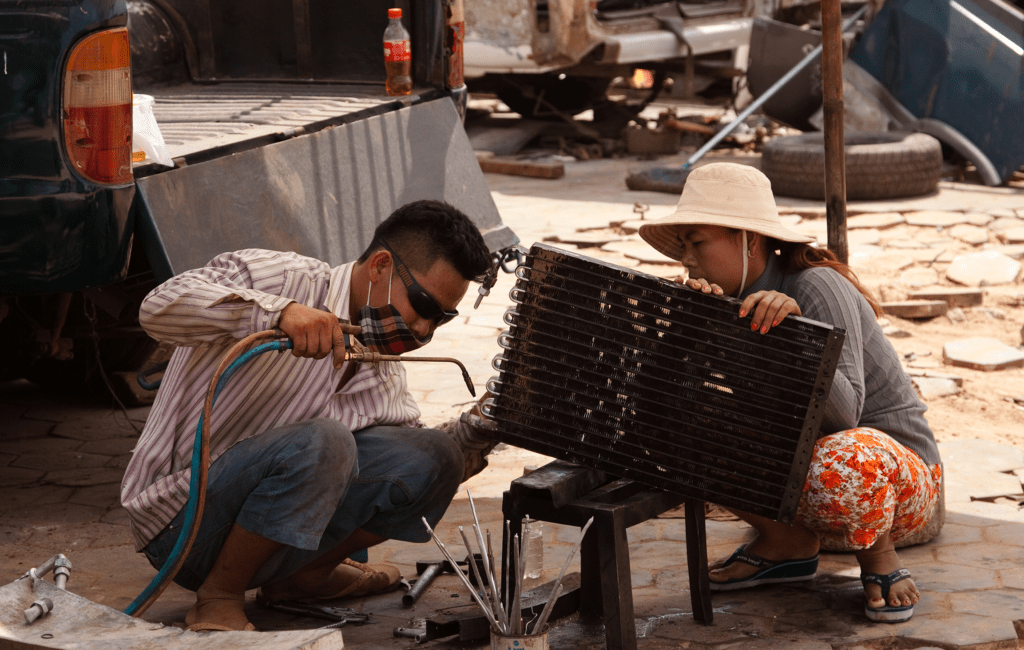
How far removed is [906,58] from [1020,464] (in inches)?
270

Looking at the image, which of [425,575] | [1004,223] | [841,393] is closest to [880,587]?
[841,393]

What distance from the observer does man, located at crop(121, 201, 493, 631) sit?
102 inches

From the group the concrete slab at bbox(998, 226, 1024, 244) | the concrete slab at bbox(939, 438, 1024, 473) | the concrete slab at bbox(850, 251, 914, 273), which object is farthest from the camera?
the concrete slab at bbox(998, 226, 1024, 244)

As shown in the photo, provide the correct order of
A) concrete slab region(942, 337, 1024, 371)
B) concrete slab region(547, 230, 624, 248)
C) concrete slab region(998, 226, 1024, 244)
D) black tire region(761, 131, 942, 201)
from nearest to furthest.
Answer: concrete slab region(942, 337, 1024, 371) → concrete slab region(998, 226, 1024, 244) → concrete slab region(547, 230, 624, 248) → black tire region(761, 131, 942, 201)

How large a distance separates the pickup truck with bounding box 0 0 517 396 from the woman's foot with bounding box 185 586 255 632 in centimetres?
94

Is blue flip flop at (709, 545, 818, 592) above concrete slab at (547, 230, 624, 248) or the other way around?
above

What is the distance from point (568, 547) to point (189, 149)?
169 cm

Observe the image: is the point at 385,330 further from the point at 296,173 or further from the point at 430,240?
the point at 296,173

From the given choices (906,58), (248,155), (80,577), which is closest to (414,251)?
(248,155)

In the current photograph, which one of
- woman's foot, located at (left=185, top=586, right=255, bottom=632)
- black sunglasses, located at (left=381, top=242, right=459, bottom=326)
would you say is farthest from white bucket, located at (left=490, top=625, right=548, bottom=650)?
black sunglasses, located at (left=381, top=242, right=459, bottom=326)

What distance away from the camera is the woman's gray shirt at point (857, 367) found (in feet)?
9.10

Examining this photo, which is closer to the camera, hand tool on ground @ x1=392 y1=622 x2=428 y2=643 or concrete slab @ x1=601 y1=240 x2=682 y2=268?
hand tool on ground @ x1=392 y1=622 x2=428 y2=643

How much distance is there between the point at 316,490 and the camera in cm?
260

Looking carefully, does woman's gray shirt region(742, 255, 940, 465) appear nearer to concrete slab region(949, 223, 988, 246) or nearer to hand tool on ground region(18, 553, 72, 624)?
hand tool on ground region(18, 553, 72, 624)
